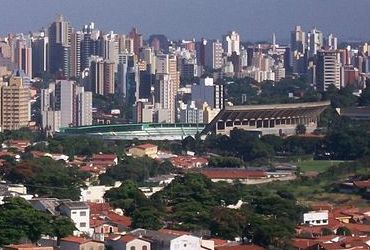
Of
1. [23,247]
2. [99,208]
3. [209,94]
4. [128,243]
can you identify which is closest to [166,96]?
[209,94]

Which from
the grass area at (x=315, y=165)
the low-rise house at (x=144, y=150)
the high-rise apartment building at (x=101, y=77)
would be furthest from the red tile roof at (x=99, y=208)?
the high-rise apartment building at (x=101, y=77)

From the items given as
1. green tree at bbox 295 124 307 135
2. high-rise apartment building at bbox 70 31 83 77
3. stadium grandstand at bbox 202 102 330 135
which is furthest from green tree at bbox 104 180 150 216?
high-rise apartment building at bbox 70 31 83 77

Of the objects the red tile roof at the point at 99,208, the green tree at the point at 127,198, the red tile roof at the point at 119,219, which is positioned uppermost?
the green tree at the point at 127,198

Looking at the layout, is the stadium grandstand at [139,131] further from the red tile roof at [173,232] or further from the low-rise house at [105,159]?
the red tile roof at [173,232]

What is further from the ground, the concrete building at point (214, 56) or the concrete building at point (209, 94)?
the concrete building at point (214, 56)

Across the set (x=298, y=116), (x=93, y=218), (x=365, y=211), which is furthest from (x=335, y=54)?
(x=93, y=218)

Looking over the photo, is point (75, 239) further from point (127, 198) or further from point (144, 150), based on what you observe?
point (144, 150)

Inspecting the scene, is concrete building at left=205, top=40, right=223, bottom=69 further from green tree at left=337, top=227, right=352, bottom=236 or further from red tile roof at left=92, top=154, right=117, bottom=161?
green tree at left=337, top=227, right=352, bottom=236
